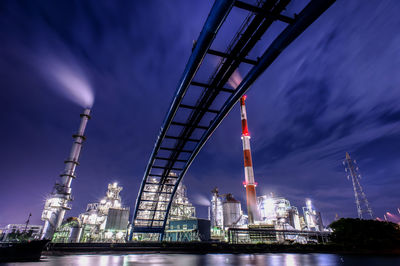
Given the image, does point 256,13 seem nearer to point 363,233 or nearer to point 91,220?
point 363,233

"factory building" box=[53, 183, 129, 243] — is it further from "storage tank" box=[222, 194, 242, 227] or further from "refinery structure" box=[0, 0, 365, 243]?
"storage tank" box=[222, 194, 242, 227]

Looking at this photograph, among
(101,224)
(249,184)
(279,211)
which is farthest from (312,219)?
(101,224)

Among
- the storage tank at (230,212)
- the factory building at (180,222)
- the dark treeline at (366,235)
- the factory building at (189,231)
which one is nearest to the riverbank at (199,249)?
the dark treeline at (366,235)

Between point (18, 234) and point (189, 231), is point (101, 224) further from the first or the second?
point (18, 234)

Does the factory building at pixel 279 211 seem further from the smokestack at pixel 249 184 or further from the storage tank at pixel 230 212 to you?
the smokestack at pixel 249 184

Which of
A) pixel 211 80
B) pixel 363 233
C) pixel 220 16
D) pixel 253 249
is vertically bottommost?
pixel 253 249

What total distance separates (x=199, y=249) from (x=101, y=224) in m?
54.1

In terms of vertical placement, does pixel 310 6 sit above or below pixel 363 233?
above

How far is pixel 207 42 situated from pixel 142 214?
6427cm

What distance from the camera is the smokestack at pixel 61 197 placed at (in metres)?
44.3

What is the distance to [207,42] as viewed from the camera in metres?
11.0

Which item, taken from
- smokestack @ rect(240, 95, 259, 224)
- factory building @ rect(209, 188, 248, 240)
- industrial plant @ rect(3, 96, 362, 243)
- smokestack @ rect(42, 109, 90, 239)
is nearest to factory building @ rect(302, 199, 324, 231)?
industrial plant @ rect(3, 96, 362, 243)

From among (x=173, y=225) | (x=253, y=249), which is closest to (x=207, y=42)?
(x=253, y=249)

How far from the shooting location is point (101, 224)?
202 ft
